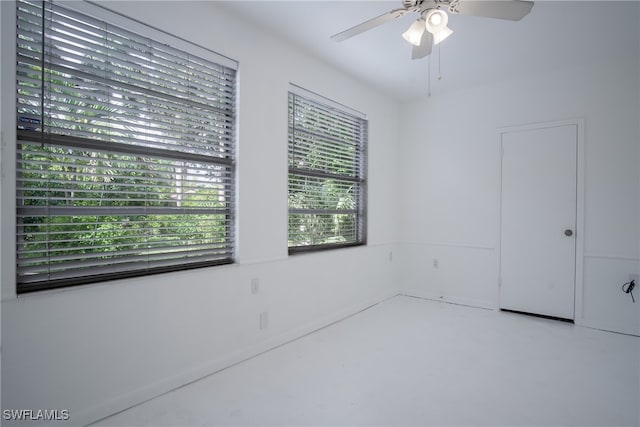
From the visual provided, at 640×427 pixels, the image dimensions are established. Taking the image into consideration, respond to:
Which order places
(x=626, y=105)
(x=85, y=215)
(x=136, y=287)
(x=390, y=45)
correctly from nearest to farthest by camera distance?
(x=85, y=215), (x=136, y=287), (x=390, y=45), (x=626, y=105)

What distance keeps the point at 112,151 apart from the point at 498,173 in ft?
12.6

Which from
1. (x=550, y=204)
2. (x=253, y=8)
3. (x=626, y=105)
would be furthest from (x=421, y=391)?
(x=626, y=105)

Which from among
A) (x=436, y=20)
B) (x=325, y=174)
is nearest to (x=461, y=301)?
(x=325, y=174)

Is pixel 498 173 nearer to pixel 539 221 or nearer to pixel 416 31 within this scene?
pixel 539 221

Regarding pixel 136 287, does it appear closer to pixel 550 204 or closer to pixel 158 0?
pixel 158 0

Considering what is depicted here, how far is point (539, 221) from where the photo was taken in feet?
11.9

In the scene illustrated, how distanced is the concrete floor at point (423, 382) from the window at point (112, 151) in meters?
0.89

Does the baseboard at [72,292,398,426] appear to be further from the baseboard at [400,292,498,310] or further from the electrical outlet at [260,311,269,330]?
the baseboard at [400,292,498,310]

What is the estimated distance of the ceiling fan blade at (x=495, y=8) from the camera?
5.49ft

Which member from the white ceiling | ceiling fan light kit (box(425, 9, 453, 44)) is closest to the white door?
the white ceiling

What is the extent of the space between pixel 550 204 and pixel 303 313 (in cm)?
289

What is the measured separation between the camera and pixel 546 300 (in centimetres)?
360

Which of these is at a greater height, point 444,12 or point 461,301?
point 444,12

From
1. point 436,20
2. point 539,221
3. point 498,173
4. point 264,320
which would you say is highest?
point 436,20
